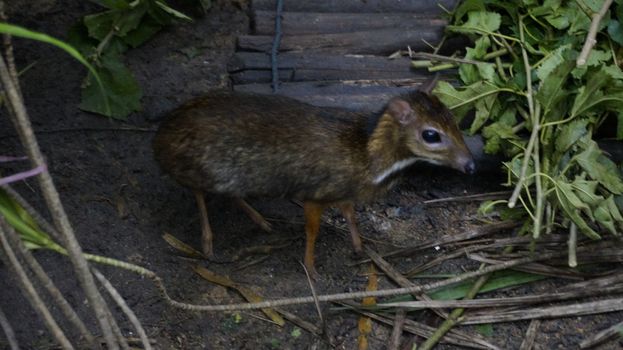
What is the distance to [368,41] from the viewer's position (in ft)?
23.0

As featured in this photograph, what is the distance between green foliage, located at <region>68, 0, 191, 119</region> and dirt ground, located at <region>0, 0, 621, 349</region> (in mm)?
109

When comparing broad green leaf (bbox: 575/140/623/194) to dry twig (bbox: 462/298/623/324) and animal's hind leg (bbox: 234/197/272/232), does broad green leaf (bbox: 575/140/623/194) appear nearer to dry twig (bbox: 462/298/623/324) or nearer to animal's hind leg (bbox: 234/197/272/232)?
dry twig (bbox: 462/298/623/324)

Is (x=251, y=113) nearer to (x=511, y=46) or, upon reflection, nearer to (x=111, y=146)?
(x=111, y=146)

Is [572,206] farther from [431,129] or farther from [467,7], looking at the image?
[467,7]

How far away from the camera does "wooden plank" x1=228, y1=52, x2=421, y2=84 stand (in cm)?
669

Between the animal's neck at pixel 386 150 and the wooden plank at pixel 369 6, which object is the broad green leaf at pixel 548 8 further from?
the animal's neck at pixel 386 150

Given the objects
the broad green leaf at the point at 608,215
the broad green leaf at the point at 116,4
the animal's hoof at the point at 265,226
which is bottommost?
the animal's hoof at the point at 265,226

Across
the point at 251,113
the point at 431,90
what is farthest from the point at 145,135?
the point at 431,90

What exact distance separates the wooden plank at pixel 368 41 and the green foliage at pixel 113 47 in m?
0.78

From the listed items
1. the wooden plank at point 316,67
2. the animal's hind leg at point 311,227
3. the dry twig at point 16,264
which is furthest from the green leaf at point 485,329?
the dry twig at point 16,264

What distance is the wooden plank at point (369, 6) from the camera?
287 inches

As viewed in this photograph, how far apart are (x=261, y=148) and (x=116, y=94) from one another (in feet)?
5.00

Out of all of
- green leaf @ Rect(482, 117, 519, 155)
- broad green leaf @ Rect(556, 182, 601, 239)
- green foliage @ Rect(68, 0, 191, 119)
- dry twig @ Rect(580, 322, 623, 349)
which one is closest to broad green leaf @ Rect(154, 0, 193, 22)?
green foliage @ Rect(68, 0, 191, 119)

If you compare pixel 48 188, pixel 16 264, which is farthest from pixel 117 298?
pixel 48 188
